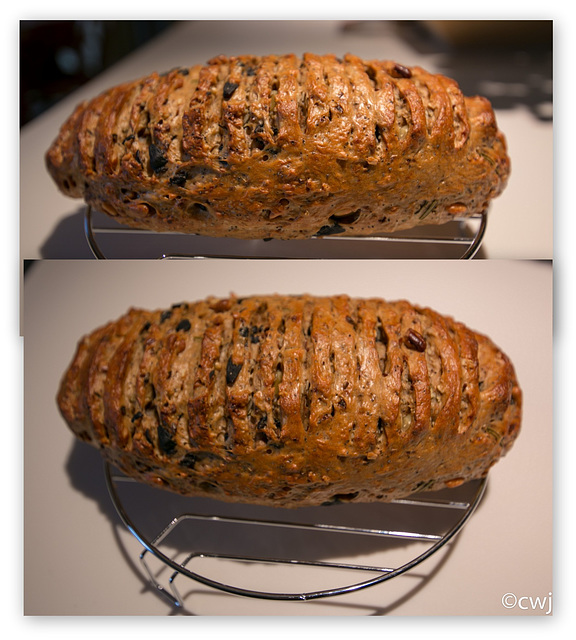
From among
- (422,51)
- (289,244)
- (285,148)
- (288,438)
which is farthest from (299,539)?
(422,51)

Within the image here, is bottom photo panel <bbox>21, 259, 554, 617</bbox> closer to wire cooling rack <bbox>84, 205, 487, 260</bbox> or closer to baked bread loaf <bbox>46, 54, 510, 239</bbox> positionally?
wire cooling rack <bbox>84, 205, 487, 260</bbox>

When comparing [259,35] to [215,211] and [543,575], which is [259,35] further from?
[543,575]

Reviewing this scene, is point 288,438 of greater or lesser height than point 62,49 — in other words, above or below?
below

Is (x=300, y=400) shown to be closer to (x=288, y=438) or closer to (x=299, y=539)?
(x=288, y=438)

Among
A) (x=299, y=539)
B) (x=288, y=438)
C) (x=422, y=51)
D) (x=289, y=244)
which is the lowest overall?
(x=299, y=539)

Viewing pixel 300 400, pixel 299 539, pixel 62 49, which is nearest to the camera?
pixel 300 400

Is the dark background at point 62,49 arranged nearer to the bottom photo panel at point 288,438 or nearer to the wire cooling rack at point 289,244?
the wire cooling rack at point 289,244

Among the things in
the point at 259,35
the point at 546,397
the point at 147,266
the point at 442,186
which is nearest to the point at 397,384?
the point at 442,186

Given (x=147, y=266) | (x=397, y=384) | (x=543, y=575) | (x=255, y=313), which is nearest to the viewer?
(x=397, y=384)
